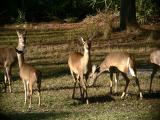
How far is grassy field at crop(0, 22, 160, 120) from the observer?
872cm

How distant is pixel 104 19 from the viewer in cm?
2880

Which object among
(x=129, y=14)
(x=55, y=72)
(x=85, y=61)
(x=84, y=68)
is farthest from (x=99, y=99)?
(x=129, y=14)

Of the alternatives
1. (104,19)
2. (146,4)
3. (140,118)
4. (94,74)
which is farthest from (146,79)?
(104,19)

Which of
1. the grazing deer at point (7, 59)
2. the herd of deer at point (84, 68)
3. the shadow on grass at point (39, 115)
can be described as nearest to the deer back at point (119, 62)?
the herd of deer at point (84, 68)

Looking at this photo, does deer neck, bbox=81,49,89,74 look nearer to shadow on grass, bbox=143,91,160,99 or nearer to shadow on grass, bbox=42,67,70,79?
shadow on grass, bbox=143,91,160,99

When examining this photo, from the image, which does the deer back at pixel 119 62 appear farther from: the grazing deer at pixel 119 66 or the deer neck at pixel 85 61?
the deer neck at pixel 85 61

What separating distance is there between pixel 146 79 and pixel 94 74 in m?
2.11

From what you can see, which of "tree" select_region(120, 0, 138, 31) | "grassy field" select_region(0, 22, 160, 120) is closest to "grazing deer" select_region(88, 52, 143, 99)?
"grassy field" select_region(0, 22, 160, 120)

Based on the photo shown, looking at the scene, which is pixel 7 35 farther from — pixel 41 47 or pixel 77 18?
pixel 77 18

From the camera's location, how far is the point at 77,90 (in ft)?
40.5

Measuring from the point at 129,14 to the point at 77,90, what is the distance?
12.9 metres

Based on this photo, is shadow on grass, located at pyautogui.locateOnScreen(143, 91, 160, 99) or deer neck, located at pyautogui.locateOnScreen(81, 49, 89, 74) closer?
deer neck, located at pyautogui.locateOnScreen(81, 49, 89, 74)

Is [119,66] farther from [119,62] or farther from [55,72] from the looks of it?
[55,72]

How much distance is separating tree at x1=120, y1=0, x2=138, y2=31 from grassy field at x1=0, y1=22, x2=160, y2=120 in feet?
1.64
